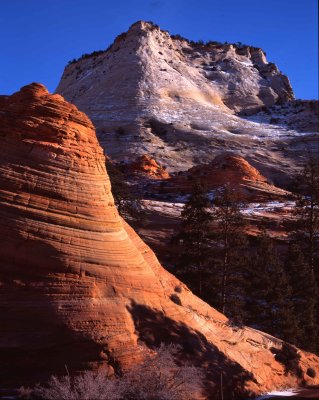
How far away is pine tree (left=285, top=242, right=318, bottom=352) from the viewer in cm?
2062

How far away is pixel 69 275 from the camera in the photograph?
393 inches

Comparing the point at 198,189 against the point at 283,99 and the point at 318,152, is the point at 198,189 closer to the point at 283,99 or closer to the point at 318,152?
the point at 318,152

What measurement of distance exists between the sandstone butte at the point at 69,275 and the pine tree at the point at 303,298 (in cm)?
810

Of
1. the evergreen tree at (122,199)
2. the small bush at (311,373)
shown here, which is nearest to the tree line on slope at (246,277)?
the evergreen tree at (122,199)

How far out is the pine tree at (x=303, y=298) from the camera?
20.6 meters

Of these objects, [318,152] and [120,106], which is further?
[120,106]

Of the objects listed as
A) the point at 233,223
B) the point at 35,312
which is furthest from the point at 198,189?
the point at 35,312

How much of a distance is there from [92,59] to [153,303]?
95.9 m

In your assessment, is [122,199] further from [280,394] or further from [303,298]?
[280,394]

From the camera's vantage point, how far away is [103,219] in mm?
11344

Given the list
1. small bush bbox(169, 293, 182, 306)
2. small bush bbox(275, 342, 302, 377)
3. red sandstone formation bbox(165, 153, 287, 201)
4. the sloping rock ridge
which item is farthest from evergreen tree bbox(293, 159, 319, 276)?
the sloping rock ridge

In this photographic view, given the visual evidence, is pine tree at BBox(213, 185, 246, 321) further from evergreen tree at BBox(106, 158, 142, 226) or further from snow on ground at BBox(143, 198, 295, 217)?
snow on ground at BBox(143, 198, 295, 217)

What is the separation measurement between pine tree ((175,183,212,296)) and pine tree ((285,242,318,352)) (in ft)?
14.4

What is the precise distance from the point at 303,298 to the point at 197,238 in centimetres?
577
